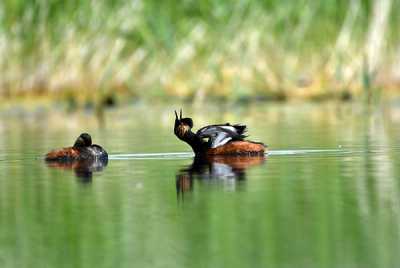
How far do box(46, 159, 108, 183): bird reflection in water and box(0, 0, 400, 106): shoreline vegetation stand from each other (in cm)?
1055

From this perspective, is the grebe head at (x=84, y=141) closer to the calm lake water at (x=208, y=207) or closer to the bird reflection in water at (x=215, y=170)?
the calm lake water at (x=208, y=207)

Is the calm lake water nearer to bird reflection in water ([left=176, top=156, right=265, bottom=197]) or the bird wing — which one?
bird reflection in water ([left=176, top=156, right=265, bottom=197])

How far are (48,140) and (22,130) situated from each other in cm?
313

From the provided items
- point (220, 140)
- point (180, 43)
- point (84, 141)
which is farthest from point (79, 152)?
point (180, 43)

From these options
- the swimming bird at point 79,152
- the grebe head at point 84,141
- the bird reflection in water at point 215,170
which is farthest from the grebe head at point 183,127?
the grebe head at point 84,141

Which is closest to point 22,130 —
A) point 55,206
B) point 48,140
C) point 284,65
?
point 48,140

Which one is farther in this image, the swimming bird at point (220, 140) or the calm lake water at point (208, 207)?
the swimming bird at point (220, 140)

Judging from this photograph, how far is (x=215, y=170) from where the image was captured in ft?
37.7

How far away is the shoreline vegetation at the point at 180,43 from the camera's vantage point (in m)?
23.5

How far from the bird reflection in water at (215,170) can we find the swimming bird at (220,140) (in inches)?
4.0

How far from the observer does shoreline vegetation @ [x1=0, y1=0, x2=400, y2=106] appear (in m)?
23.5

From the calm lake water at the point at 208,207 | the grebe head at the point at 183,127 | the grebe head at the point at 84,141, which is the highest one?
the grebe head at the point at 183,127

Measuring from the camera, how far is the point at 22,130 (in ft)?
66.7

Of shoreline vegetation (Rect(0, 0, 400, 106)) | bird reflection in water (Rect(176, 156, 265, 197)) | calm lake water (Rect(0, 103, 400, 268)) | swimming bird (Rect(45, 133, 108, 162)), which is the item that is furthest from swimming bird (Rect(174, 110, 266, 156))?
shoreline vegetation (Rect(0, 0, 400, 106))
